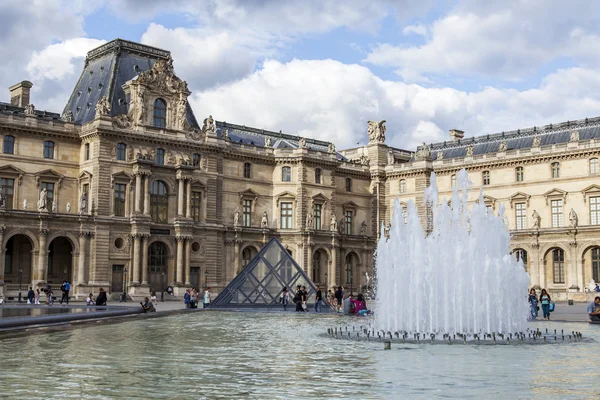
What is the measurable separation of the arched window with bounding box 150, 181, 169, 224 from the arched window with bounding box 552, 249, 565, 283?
111ft

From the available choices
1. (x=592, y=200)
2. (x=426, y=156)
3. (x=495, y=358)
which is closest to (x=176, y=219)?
(x=426, y=156)

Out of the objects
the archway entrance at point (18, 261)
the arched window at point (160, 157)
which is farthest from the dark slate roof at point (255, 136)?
the archway entrance at point (18, 261)

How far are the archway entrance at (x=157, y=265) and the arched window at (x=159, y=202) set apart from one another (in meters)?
2.04

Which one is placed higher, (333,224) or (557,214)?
(557,214)

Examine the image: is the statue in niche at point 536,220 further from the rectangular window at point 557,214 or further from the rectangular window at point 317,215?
the rectangular window at point 317,215


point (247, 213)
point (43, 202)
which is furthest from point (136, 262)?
point (247, 213)

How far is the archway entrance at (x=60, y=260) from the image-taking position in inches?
2259

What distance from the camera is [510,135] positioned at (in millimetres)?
76312

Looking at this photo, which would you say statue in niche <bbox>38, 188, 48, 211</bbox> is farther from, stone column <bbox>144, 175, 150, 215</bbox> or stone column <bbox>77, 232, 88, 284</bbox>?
stone column <bbox>144, 175, 150, 215</bbox>

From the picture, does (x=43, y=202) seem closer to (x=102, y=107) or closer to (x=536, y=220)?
(x=102, y=107)

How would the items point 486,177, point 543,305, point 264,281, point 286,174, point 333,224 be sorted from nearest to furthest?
point 543,305 < point 264,281 < point 286,174 < point 333,224 < point 486,177

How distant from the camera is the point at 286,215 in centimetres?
7044

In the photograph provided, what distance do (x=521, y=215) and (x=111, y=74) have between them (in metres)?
37.9

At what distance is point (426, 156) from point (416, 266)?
50.8 m
